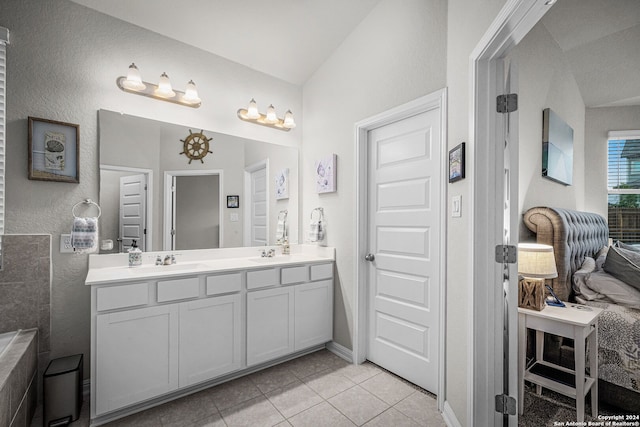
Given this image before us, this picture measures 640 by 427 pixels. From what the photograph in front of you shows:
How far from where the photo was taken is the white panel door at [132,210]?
2158 millimetres

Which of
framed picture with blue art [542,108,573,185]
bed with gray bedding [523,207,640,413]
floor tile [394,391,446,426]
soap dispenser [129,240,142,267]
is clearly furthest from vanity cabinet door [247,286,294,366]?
framed picture with blue art [542,108,573,185]

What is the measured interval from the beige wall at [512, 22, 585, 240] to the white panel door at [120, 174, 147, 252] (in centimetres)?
295

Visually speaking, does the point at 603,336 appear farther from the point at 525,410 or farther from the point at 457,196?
the point at 457,196

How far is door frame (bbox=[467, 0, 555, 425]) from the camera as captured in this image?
1443 mm

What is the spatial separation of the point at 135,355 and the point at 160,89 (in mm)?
1898

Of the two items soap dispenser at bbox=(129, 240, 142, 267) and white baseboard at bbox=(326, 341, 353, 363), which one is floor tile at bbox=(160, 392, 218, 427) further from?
white baseboard at bbox=(326, 341, 353, 363)

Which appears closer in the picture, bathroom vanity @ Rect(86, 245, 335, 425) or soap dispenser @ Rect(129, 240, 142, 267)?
bathroom vanity @ Rect(86, 245, 335, 425)

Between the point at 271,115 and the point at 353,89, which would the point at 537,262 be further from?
the point at 271,115

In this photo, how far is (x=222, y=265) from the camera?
227 centimetres

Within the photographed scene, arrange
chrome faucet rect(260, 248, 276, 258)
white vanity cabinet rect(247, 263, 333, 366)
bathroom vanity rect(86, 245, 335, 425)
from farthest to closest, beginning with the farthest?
chrome faucet rect(260, 248, 276, 258)
white vanity cabinet rect(247, 263, 333, 366)
bathroom vanity rect(86, 245, 335, 425)

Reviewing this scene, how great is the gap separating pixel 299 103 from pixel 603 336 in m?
3.16

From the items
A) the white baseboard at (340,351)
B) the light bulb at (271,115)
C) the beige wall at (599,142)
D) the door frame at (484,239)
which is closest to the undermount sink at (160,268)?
the white baseboard at (340,351)

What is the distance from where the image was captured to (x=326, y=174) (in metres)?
2.78

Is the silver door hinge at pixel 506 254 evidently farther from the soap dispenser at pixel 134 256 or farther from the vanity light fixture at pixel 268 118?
the soap dispenser at pixel 134 256
